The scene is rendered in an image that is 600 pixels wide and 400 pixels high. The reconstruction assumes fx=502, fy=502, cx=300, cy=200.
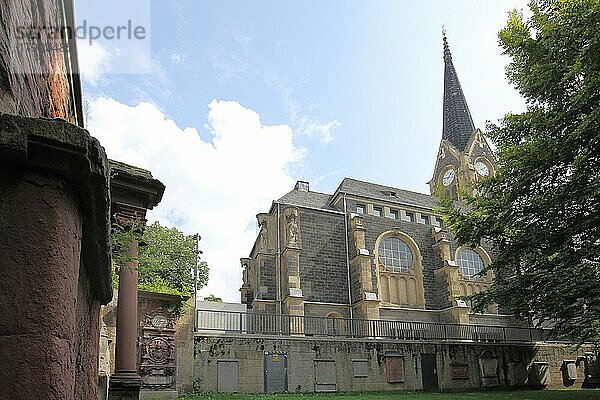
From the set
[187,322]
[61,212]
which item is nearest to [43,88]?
[61,212]

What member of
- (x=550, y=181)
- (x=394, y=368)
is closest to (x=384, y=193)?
(x=394, y=368)

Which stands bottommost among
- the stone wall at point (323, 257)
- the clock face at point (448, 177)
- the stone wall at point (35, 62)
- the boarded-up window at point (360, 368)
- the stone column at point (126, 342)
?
the boarded-up window at point (360, 368)

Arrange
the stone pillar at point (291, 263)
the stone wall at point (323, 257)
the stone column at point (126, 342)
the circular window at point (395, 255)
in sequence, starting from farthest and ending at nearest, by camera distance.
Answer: the circular window at point (395, 255)
the stone wall at point (323, 257)
the stone pillar at point (291, 263)
the stone column at point (126, 342)

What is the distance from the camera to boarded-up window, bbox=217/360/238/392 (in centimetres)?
2105

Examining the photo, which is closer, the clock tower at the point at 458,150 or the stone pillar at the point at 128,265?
the stone pillar at the point at 128,265

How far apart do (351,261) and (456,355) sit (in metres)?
10.7

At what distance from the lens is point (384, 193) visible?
139 feet

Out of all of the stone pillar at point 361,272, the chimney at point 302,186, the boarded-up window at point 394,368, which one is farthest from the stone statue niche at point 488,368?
the chimney at point 302,186

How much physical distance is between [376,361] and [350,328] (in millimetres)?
4580

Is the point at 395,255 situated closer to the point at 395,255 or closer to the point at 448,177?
the point at 395,255

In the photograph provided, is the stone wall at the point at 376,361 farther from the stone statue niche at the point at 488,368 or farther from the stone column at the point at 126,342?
→ the stone column at the point at 126,342

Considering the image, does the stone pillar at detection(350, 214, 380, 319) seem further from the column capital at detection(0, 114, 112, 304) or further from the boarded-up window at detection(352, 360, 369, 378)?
the column capital at detection(0, 114, 112, 304)

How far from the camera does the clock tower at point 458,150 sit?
51.0 m

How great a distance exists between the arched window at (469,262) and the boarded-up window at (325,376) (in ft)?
66.1
